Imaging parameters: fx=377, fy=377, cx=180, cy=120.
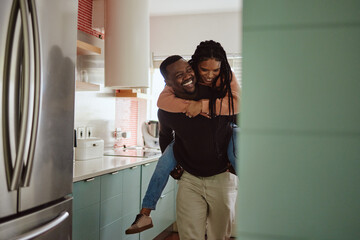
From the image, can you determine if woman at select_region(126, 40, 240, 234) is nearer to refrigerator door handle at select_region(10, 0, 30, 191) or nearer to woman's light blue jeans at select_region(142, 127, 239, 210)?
woman's light blue jeans at select_region(142, 127, 239, 210)

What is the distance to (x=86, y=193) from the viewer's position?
245 centimetres

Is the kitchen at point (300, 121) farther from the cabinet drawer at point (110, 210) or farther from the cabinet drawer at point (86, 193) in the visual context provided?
the cabinet drawer at point (110, 210)

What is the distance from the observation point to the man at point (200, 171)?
214cm

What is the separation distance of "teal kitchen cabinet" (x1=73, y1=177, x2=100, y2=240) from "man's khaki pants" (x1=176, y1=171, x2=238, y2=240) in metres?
0.64

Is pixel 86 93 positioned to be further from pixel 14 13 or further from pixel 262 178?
pixel 262 178

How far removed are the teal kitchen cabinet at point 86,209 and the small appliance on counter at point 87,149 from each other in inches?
21.4

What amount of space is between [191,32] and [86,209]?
9.77ft

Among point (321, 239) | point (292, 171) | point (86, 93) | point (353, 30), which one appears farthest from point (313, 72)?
point (86, 93)

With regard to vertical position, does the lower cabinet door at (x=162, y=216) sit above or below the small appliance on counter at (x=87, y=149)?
below

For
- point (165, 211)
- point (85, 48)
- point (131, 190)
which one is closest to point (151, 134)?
point (165, 211)

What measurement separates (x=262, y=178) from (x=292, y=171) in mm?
70

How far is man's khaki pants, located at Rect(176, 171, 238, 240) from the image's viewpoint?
2.15m

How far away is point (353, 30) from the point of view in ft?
2.76

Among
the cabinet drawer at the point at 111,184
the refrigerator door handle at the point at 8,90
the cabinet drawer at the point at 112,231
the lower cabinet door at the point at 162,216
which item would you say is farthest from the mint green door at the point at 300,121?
the lower cabinet door at the point at 162,216
